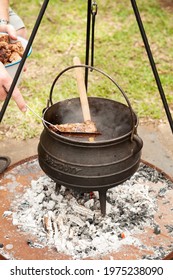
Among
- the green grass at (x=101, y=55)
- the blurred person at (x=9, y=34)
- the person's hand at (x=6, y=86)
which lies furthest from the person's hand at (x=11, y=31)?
the green grass at (x=101, y=55)

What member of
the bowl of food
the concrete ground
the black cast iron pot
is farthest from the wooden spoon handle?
the concrete ground

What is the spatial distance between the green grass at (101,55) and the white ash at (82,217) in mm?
1240

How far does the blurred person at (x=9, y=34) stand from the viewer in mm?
2627

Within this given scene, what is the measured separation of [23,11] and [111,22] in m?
1.40

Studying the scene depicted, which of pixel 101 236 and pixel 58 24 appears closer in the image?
pixel 101 236

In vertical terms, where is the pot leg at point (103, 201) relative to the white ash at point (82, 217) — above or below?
above

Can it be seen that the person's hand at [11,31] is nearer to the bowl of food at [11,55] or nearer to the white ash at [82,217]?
the bowl of food at [11,55]

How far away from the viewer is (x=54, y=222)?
2953 mm

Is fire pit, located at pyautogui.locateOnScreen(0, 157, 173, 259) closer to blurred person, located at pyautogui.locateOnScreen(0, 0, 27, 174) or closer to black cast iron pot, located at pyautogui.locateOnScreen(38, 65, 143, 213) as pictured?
black cast iron pot, located at pyautogui.locateOnScreen(38, 65, 143, 213)

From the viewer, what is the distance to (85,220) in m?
3.00

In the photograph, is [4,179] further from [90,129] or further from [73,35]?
[73,35]

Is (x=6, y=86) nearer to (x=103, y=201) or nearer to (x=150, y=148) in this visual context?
(x=103, y=201)

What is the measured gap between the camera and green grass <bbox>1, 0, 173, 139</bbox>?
4.73m

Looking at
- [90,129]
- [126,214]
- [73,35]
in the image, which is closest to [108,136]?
[90,129]
